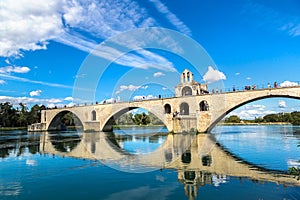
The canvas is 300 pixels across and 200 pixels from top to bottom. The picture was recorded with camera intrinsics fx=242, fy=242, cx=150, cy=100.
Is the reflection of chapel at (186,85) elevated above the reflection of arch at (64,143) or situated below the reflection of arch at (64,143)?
above

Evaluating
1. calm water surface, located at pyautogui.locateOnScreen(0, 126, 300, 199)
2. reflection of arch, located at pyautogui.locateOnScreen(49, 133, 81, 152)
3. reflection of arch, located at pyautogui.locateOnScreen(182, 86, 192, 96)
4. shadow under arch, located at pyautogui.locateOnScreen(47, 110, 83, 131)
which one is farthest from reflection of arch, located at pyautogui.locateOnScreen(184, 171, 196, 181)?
shadow under arch, located at pyautogui.locateOnScreen(47, 110, 83, 131)

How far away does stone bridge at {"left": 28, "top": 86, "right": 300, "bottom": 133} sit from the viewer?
110 ft

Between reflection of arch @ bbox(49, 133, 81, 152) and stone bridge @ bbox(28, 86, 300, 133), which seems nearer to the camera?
reflection of arch @ bbox(49, 133, 81, 152)

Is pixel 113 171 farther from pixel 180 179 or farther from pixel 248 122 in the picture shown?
pixel 248 122

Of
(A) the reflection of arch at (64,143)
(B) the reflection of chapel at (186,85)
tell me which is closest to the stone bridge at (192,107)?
(B) the reflection of chapel at (186,85)

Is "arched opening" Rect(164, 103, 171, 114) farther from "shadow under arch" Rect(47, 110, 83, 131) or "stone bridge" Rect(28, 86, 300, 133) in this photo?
"shadow under arch" Rect(47, 110, 83, 131)

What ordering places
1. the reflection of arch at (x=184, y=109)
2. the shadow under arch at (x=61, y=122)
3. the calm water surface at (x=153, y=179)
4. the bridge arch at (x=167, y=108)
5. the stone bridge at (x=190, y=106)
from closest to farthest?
the calm water surface at (x=153, y=179) < the stone bridge at (x=190, y=106) < the reflection of arch at (x=184, y=109) < the bridge arch at (x=167, y=108) < the shadow under arch at (x=61, y=122)

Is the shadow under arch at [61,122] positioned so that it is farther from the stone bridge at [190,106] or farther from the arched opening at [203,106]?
the arched opening at [203,106]

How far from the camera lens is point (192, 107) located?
3991cm

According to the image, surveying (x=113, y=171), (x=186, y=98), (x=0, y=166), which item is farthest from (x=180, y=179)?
(x=186, y=98)

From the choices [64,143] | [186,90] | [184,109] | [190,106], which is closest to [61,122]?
[186,90]

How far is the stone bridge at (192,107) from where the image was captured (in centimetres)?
3349

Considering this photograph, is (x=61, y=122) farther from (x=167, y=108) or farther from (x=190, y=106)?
(x=190, y=106)

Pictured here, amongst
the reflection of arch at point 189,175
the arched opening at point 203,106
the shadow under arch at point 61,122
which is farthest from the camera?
the shadow under arch at point 61,122
